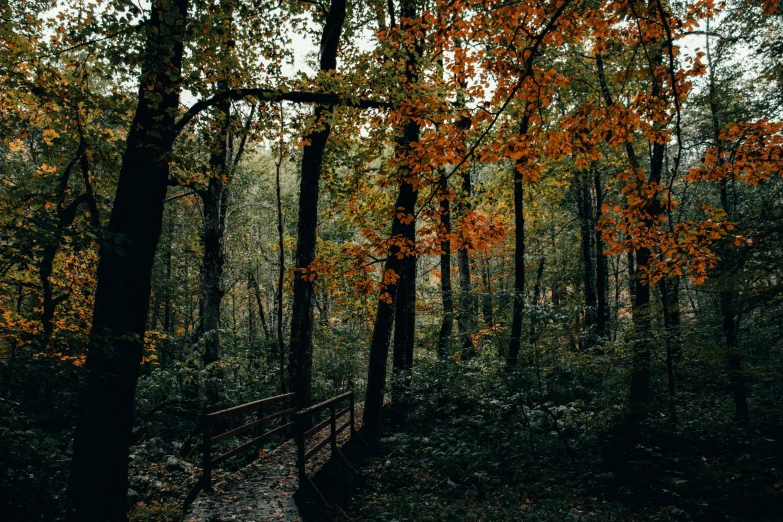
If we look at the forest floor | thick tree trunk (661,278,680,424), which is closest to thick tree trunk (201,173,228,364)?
the forest floor

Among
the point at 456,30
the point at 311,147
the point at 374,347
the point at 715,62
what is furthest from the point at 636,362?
the point at 715,62

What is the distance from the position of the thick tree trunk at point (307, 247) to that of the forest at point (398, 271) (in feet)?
0.19

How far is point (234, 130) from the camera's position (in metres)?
6.82

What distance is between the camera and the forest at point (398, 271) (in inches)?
162

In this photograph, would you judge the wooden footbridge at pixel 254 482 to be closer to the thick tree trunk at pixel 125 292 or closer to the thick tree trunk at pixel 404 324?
the thick tree trunk at pixel 125 292

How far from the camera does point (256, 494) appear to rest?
5668 mm

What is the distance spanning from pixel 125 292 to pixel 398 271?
514 centimetres

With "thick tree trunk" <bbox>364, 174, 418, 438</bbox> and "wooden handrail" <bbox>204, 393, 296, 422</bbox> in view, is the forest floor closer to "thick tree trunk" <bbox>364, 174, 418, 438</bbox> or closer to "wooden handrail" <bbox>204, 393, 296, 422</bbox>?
"thick tree trunk" <bbox>364, 174, 418, 438</bbox>

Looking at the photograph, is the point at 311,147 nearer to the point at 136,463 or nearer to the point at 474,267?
the point at 136,463

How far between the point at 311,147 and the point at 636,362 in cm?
835

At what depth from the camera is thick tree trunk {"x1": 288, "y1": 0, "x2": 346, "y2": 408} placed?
878 centimetres

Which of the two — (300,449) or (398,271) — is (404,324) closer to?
(398,271)

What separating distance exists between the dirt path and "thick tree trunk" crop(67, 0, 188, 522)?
1.02 meters

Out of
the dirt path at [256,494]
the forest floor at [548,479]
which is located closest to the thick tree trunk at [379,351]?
the forest floor at [548,479]
